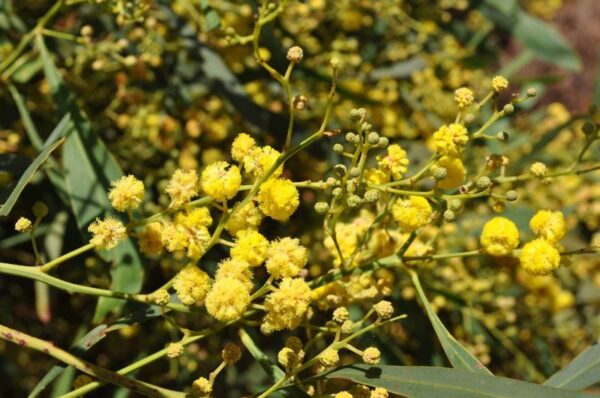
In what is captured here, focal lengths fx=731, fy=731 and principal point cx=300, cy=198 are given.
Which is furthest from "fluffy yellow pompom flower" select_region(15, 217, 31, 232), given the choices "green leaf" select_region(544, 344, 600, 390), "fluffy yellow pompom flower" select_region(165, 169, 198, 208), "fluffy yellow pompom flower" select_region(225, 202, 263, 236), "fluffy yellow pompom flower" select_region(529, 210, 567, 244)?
"green leaf" select_region(544, 344, 600, 390)

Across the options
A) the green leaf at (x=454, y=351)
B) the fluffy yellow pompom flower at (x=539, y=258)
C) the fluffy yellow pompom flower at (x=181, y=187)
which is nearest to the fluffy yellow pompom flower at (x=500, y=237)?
the fluffy yellow pompom flower at (x=539, y=258)

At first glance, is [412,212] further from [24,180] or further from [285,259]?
[24,180]

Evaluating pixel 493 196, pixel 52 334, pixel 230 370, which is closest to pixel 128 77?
pixel 52 334

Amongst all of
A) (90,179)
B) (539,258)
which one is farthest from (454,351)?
(90,179)

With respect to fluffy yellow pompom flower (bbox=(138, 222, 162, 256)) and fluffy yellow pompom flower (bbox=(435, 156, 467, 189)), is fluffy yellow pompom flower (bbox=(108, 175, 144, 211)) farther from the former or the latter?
fluffy yellow pompom flower (bbox=(435, 156, 467, 189))

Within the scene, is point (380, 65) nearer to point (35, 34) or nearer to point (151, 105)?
point (151, 105)

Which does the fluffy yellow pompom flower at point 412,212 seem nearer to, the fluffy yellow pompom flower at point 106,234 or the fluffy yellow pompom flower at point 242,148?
the fluffy yellow pompom flower at point 242,148
